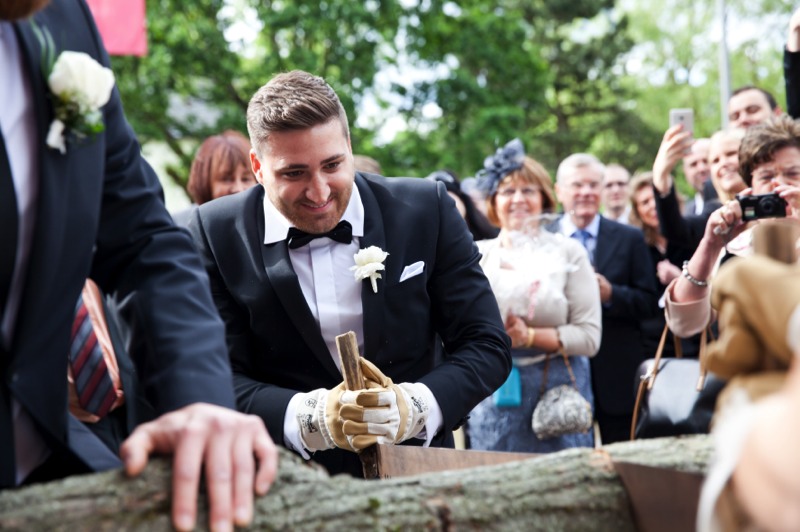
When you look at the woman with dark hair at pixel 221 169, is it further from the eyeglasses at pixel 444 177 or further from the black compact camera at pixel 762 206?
the black compact camera at pixel 762 206

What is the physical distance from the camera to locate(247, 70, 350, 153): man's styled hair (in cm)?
355

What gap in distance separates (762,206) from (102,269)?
3132 millimetres

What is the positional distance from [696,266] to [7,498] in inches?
139

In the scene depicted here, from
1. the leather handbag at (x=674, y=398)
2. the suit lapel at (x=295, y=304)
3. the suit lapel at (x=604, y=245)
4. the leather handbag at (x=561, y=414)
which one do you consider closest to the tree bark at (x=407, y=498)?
the suit lapel at (x=295, y=304)

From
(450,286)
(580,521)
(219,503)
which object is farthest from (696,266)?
(219,503)

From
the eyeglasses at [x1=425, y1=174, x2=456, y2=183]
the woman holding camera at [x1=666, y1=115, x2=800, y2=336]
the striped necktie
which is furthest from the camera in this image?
the eyeglasses at [x1=425, y1=174, x2=456, y2=183]

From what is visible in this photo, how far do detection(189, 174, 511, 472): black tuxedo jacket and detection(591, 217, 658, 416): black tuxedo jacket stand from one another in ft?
8.77

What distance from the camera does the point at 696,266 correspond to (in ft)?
14.9

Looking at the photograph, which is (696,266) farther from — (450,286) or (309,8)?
(309,8)

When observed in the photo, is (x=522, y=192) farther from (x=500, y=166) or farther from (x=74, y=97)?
(x=74, y=97)

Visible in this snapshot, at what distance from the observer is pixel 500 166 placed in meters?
6.23

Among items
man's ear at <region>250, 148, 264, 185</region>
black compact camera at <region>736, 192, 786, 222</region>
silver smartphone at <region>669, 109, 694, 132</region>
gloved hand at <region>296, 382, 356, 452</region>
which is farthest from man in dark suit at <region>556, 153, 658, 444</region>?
gloved hand at <region>296, 382, 356, 452</region>

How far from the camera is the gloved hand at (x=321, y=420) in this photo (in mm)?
3127

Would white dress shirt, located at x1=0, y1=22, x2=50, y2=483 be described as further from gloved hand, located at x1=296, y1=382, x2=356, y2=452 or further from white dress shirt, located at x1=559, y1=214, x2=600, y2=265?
white dress shirt, located at x1=559, y1=214, x2=600, y2=265
